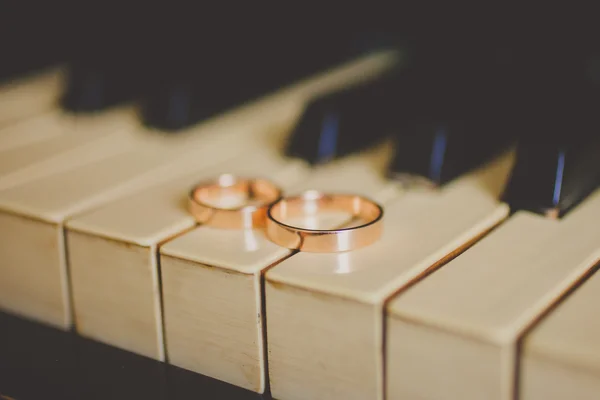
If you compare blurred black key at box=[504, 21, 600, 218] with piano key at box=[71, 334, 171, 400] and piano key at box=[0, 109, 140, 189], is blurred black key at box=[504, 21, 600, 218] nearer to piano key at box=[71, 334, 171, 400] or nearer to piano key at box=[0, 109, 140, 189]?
piano key at box=[71, 334, 171, 400]

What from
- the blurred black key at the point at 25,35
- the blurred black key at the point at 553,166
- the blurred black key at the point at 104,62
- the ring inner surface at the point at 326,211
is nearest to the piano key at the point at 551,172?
the blurred black key at the point at 553,166

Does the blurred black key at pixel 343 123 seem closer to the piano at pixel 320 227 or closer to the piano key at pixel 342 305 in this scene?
the piano at pixel 320 227

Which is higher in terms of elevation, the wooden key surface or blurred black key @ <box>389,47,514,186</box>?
blurred black key @ <box>389,47,514,186</box>

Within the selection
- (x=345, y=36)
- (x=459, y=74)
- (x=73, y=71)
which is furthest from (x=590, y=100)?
(x=73, y=71)

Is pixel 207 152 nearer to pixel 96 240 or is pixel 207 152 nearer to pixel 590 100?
pixel 96 240

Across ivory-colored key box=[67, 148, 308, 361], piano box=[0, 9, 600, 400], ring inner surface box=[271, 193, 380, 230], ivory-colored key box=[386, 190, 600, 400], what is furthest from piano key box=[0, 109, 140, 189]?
ivory-colored key box=[386, 190, 600, 400]

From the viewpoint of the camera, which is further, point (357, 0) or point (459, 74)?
point (357, 0)
